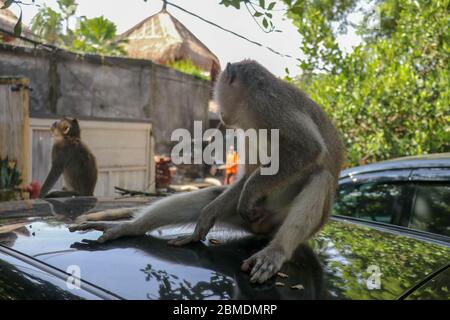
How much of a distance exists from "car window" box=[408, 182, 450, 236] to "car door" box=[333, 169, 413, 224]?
0.09 metres

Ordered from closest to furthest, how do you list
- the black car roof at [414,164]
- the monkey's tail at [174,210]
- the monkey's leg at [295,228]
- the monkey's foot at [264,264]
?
1. the monkey's foot at [264,264]
2. the monkey's leg at [295,228]
3. the monkey's tail at [174,210]
4. the black car roof at [414,164]

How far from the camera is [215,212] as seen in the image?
313cm

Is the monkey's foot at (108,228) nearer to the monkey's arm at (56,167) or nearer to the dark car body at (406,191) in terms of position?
the dark car body at (406,191)

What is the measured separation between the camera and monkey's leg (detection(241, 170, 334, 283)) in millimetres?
2193

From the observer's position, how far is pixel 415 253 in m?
2.51

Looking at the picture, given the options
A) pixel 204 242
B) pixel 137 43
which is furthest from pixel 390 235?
pixel 137 43

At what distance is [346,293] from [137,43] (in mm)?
17482

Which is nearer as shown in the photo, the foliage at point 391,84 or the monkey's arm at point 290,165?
the monkey's arm at point 290,165

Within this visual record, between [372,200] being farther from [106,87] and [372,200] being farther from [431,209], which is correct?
[106,87]

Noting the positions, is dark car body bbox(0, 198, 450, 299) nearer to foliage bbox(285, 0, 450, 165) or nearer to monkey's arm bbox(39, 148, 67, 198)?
foliage bbox(285, 0, 450, 165)

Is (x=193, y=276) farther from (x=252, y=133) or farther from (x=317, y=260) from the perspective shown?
(x=252, y=133)

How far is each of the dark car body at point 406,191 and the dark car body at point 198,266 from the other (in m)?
1.45

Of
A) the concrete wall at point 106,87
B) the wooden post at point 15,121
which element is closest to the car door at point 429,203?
the wooden post at point 15,121

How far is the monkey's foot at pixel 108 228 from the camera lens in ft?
8.64
